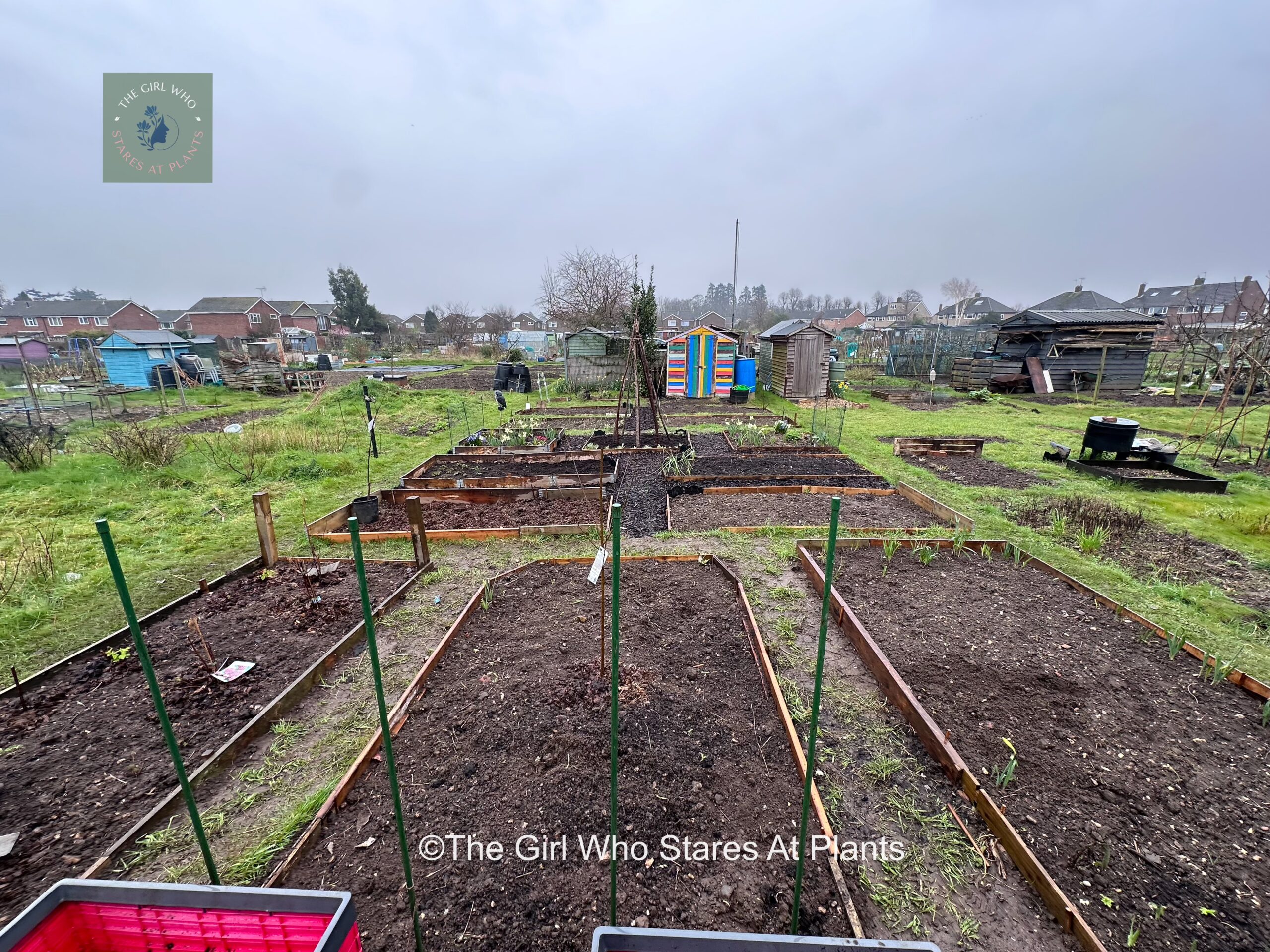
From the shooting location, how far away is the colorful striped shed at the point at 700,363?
15.1m

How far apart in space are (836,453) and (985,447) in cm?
321

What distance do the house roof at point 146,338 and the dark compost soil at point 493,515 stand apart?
1805 centimetres

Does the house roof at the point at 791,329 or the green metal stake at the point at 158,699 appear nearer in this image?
the green metal stake at the point at 158,699

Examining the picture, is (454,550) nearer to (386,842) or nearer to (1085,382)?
(386,842)

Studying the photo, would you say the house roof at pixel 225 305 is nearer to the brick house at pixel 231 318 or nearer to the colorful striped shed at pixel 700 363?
the brick house at pixel 231 318

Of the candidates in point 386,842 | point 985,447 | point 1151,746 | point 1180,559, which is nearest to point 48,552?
point 386,842

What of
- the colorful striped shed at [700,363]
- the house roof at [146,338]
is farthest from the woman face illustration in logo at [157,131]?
the house roof at [146,338]

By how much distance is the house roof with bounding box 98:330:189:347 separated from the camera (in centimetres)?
1688

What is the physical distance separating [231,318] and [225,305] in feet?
8.79

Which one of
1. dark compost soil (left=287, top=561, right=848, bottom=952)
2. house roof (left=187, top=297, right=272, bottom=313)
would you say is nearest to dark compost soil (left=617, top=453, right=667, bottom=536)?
dark compost soil (left=287, top=561, right=848, bottom=952)

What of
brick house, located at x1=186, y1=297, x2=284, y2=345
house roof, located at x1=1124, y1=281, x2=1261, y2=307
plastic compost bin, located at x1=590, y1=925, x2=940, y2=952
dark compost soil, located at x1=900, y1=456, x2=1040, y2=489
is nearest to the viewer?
plastic compost bin, located at x1=590, y1=925, x2=940, y2=952

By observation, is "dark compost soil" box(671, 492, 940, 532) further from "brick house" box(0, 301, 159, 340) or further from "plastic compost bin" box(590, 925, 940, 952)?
"brick house" box(0, 301, 159, 340)

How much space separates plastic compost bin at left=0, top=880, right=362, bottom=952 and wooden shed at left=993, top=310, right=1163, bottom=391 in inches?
825

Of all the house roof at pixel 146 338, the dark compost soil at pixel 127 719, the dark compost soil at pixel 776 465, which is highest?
the house roof at pixel 146 338
